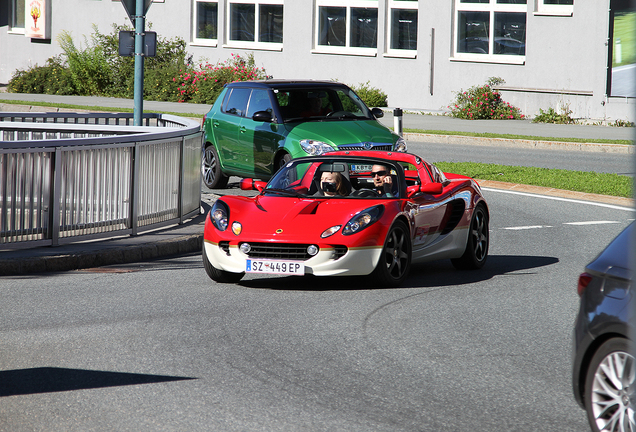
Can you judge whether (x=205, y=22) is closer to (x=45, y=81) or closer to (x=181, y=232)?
(x=45, y=81)

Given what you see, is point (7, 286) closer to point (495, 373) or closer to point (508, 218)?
point (495, 373)

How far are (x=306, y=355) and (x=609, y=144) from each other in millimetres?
17322

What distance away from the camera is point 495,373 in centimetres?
607

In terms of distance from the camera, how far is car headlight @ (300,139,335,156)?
14266 mm

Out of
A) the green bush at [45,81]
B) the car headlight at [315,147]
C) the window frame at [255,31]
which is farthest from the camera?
the green bush at [45,81]

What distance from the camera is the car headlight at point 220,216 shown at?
9023 millimetres

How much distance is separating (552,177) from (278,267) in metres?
9.57

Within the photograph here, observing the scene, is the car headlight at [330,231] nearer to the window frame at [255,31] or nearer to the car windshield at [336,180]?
the car windshield at [336,180]

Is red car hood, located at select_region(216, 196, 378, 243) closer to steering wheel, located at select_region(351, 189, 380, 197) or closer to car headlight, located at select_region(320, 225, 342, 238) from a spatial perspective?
car headlight, located at select_region(320, 225, 342, 238)

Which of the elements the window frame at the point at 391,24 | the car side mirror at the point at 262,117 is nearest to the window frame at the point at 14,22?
the window frame at the point at 391,24

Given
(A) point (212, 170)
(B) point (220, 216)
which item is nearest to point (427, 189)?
(B) point (220, 216)

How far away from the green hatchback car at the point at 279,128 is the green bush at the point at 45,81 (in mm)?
22459

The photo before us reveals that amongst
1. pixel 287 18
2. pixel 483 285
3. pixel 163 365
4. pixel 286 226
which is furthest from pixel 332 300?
pixel 287 18

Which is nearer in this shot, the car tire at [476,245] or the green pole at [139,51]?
the car tire at [476,245]
